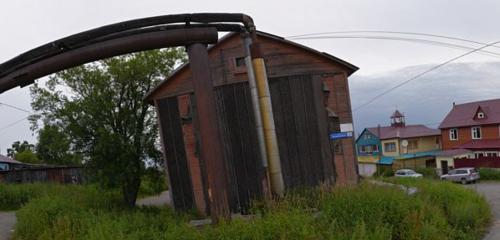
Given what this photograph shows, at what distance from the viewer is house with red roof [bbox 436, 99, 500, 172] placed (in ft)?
135

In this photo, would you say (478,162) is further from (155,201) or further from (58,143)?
(58,143)

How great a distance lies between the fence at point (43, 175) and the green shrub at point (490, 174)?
31.8m

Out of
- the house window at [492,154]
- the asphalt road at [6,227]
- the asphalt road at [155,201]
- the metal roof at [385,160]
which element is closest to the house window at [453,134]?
the house window at [492,154]

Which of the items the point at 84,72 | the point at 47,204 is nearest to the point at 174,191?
the point at 47,204

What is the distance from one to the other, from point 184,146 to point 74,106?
731 cm

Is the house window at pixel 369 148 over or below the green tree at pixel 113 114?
below

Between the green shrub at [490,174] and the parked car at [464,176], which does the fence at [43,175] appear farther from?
the green shrub at [490,174]

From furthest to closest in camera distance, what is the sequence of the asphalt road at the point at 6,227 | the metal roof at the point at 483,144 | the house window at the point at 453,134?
the house window at the point at 453,134 < the metal roof at the point at 483,144 < the asphalt road at the point at 6,227

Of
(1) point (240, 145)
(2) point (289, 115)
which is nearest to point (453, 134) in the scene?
(2) point (289, 115)

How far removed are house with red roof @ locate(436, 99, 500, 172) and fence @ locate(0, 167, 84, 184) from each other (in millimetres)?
34216

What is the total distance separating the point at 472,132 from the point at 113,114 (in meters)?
36.4

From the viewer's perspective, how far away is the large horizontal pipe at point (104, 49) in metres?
9.64

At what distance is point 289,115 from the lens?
15219 millimetres

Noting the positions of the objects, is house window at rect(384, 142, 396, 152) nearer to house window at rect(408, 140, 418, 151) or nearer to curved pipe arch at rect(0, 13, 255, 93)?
house window at rect(408, 140, 418, 151)
